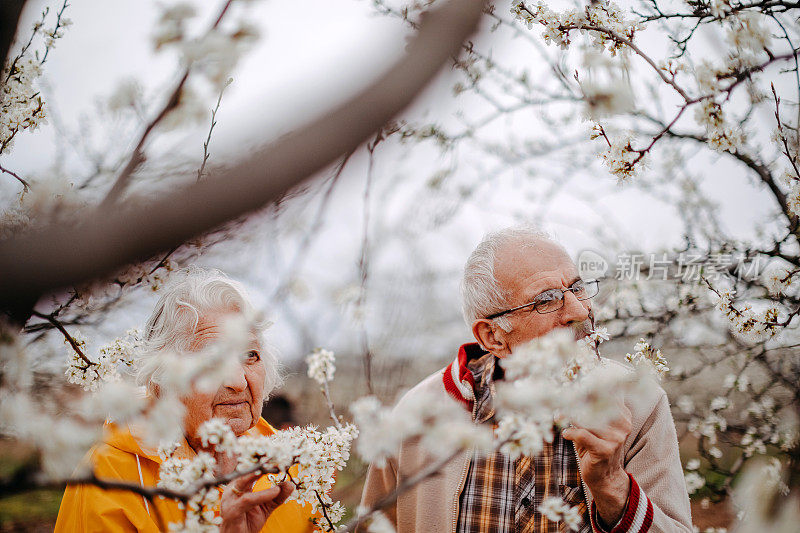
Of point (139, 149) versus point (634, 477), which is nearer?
point (139, 149)

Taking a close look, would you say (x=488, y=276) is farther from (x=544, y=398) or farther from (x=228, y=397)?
(x=544, y=398)

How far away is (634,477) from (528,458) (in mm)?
331

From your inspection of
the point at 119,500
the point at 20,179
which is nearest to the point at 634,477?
the point at 119,500

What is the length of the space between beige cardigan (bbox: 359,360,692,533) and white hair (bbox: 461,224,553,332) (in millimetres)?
353

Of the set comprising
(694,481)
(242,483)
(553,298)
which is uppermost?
(553,298)

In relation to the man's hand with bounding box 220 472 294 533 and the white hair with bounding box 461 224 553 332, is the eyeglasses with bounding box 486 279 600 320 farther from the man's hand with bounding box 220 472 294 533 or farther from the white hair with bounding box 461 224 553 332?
the man's hand with bounding box 220 472 294 533

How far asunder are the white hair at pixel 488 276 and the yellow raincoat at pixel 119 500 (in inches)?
38.1

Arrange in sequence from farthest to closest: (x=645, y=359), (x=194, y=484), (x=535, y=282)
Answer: (x=535, y=282), (x=645, y=359), (x=194, y=484)

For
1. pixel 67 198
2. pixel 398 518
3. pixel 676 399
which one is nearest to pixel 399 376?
pixel 676 399

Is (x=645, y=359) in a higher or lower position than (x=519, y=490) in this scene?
higher

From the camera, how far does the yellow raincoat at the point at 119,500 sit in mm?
1510

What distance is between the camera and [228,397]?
5.67ft

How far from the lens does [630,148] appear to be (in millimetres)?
1601

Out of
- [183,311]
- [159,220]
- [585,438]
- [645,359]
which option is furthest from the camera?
[183,311]
